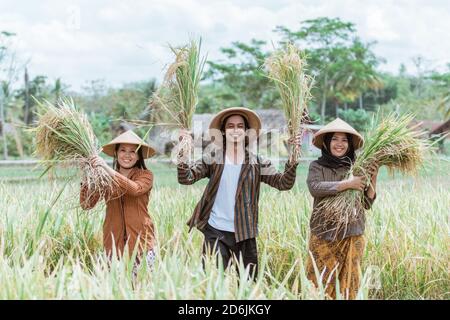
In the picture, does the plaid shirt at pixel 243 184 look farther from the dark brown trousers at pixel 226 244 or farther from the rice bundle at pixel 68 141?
the rice bundle at pixel 68 141

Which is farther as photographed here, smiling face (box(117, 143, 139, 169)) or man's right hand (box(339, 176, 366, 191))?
smiling face (box(117, 143, 139, 169))

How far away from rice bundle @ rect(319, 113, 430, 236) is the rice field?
290 mm

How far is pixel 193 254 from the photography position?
9.05ft

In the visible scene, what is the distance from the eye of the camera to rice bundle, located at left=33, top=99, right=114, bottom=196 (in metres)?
3.27

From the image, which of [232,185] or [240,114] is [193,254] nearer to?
[232,185]

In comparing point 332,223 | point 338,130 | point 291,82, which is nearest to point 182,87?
point 291,82

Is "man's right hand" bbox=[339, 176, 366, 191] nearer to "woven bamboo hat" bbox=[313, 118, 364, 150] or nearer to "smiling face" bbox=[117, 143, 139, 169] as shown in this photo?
"woven bamboo hat" bbox=[313, 118, 364, 150]

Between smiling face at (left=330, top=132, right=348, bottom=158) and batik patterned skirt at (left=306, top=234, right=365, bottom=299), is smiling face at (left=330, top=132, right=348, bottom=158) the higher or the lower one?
the higher one

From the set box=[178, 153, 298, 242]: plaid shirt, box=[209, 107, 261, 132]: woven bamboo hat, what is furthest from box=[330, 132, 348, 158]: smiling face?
box=[209, 107, 261, 132]: woven bamboo hat

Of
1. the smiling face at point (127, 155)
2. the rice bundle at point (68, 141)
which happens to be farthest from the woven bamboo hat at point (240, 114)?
the rice bundle at point (68, 141)

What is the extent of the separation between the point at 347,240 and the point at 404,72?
53.1 m
